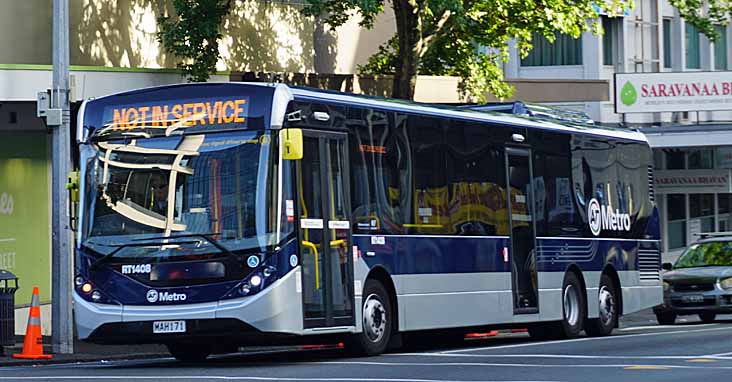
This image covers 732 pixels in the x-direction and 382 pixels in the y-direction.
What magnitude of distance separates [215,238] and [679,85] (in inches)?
1297

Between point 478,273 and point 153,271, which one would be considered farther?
point 478,273

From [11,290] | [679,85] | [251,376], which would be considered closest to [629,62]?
[679,85]

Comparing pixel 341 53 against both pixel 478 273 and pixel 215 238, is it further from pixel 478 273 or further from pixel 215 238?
pixel 215 238

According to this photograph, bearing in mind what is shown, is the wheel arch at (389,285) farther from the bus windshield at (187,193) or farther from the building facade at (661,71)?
the building facade at (661,71)

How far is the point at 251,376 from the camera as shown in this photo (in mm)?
15953

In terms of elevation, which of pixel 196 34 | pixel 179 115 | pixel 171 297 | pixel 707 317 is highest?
pixel 196 34

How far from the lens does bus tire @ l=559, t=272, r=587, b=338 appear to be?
24.1 meters

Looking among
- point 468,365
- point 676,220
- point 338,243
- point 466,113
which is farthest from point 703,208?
point 468,365

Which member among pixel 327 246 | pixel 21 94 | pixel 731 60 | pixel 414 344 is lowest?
pixel 414 344

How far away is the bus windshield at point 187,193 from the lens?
56.7 ft

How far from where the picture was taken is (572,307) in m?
24.5

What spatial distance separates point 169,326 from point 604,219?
1027 cm

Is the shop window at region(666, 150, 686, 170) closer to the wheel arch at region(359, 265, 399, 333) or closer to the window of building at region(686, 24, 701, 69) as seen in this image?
the window of building at region(686, 24, 701, 69)

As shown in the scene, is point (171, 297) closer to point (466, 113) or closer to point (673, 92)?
point (466, 113)
